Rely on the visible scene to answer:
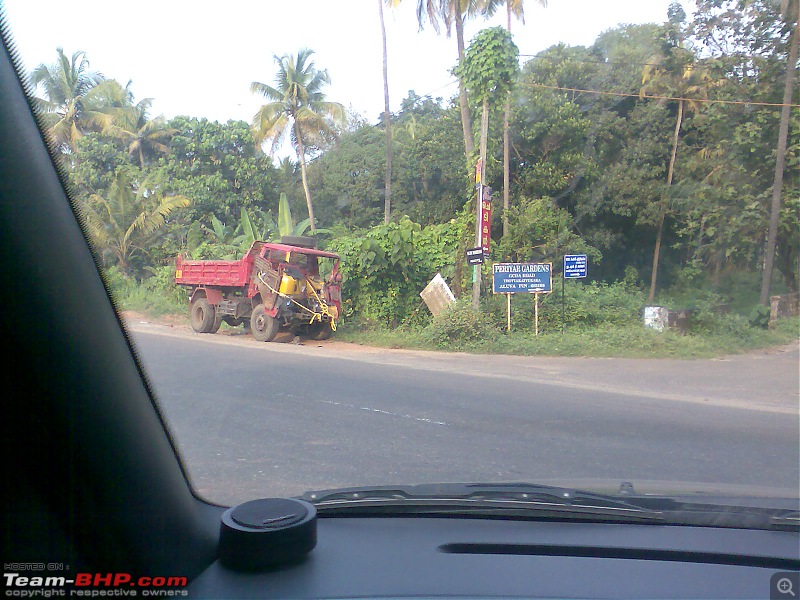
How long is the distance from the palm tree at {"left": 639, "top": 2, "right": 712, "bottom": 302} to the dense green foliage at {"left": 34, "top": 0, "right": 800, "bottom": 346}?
0.25 feet

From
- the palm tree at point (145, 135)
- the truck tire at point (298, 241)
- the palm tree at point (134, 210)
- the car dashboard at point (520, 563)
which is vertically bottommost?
the car dashboard at point (520, 563)

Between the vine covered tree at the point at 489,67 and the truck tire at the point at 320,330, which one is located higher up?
the vine covered tree at the point at 489,67

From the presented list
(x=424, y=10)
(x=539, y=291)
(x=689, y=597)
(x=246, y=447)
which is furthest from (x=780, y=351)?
(x=689, y=597)

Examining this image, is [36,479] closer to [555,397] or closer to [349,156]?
[555,397]

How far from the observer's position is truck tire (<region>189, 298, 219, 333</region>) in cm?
1825

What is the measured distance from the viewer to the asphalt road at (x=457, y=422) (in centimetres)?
555

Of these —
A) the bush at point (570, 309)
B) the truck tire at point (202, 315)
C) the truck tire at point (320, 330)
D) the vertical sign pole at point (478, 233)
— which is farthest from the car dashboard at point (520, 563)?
the truck tire at point (202, 315)

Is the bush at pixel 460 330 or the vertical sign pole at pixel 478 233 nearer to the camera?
the bush at pixel 460 330

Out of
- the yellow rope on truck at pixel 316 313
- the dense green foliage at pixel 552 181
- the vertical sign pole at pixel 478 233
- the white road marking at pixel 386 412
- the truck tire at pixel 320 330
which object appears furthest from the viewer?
the dense green foliage at pixel 552 181

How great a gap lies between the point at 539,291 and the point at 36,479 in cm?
1617

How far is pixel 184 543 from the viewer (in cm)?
252

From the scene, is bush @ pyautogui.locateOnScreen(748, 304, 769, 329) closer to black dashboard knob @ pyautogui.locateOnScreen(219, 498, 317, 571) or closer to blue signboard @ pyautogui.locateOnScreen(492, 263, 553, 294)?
blue signboard @ pyautogui.locateOnScreen(492, 263, 553, 294)

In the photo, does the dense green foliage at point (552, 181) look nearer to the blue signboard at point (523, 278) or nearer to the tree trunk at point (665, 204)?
the tree trunk at point (665, 204)

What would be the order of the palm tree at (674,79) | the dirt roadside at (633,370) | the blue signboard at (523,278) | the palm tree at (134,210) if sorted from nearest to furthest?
the dirt roadside at (633,370)
the palm tree at (134,210)
the blue signboard at (523,278)
the palm tree at (674,79)
